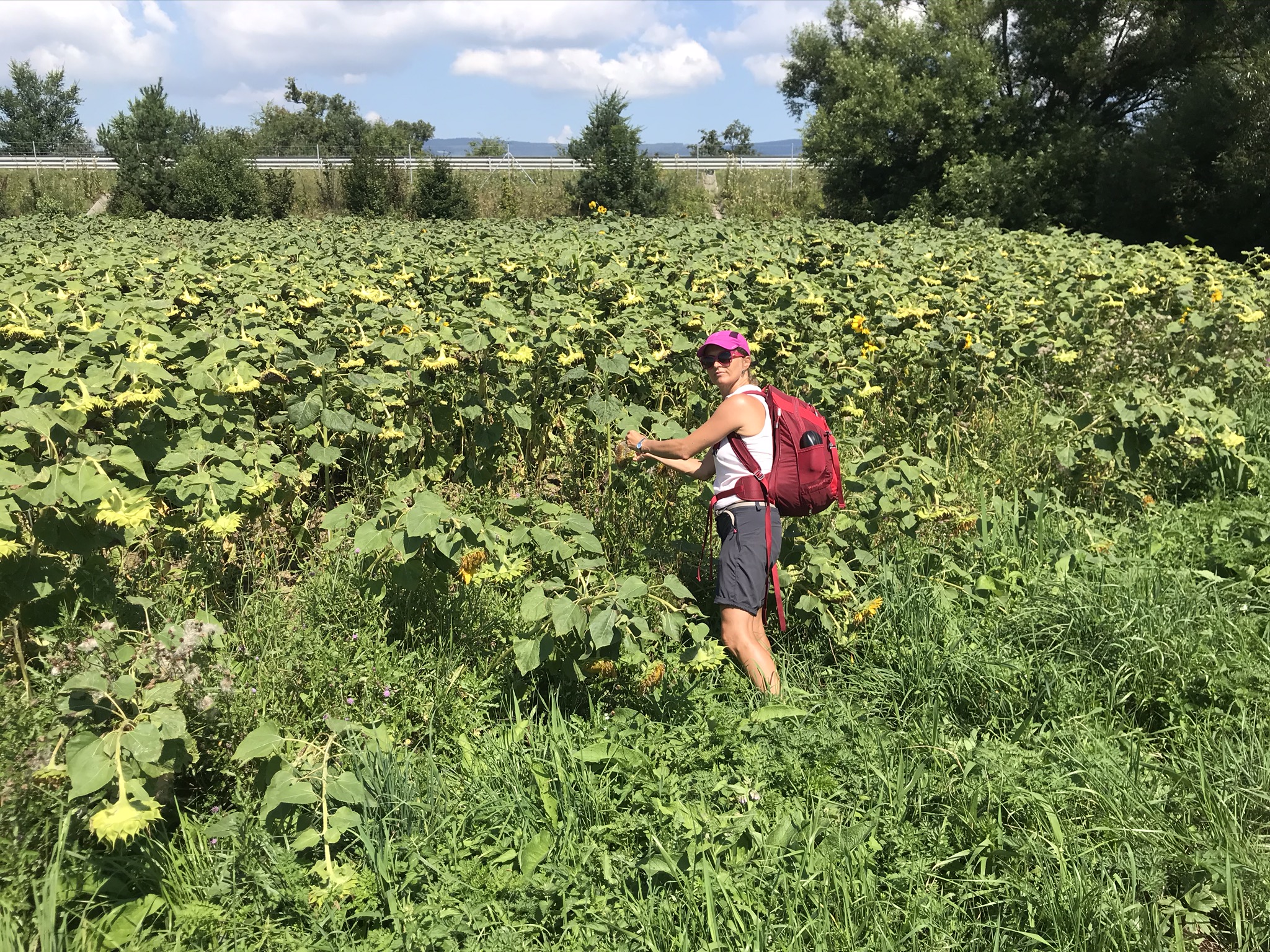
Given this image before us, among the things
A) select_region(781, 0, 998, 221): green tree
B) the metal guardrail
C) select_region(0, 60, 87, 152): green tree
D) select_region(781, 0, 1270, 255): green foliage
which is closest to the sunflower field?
select_region(781, 0, 1270, 255): green foliage

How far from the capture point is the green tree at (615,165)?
81.8ft

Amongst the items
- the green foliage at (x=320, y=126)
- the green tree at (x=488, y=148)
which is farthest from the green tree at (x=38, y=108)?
the green tree at (x=488, y=148)

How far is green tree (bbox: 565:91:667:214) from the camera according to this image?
2492cm

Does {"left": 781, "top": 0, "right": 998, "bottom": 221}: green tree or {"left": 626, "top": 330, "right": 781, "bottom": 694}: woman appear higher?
{"left": 781, "top": 0, "right": 998, "bottom": 221}: green tree

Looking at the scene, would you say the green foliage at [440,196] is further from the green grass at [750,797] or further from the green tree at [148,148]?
the green grass at [750,797]

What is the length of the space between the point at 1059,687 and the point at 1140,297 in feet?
13.8

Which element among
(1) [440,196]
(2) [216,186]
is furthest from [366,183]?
(2) [216,186]

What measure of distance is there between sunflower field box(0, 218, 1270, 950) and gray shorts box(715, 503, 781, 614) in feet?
0.57

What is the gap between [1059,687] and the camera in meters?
3.26

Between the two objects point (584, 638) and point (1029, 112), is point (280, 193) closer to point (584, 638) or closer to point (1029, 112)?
point (1029, 112)

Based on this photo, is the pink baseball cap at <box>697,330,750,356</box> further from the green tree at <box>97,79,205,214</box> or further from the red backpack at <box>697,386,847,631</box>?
the green tree at <box>97,79,205,214</box>

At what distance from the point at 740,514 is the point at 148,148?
1071 inches

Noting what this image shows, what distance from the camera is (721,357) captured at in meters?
3.38

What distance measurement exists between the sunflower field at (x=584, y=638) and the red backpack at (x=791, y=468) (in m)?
0.28
